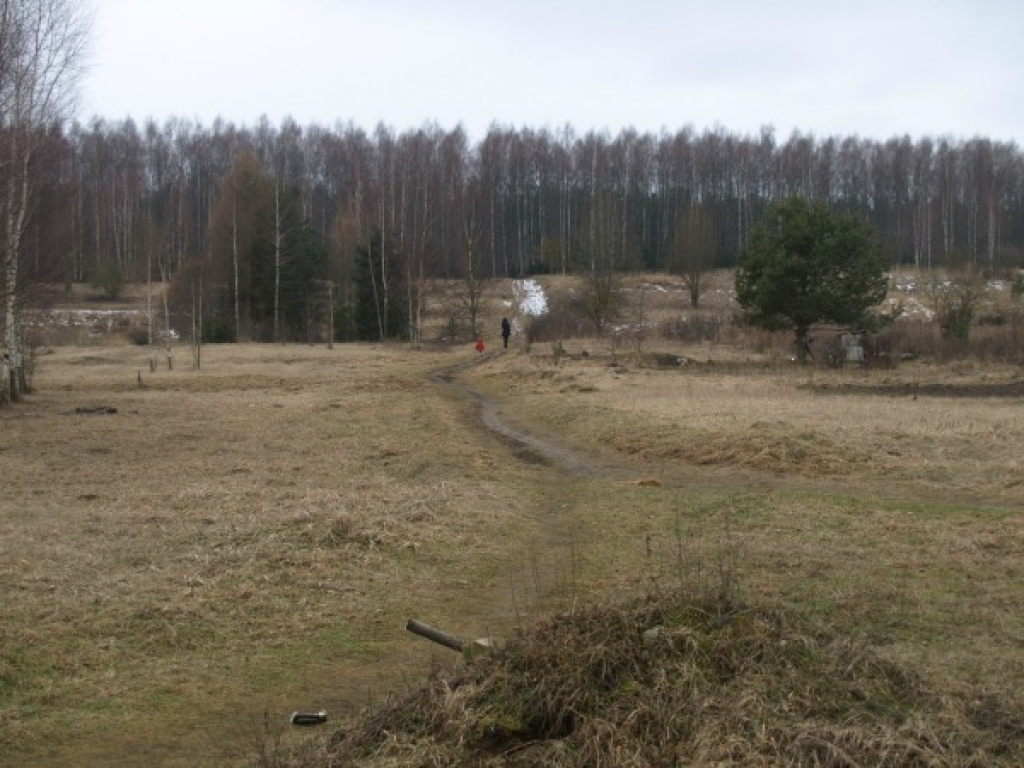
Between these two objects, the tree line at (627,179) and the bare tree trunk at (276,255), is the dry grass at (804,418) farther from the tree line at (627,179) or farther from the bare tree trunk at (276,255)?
the tree line at (627,179)

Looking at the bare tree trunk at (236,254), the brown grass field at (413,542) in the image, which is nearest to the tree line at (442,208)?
the bare tree trunk at (236,254)

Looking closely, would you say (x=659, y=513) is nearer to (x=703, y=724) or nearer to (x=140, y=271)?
(x=703, y=724)

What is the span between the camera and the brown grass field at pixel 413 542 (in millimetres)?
6273

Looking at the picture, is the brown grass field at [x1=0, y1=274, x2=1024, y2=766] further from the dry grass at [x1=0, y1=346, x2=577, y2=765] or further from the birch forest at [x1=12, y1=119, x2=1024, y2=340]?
the birch forest at [x1=12, y1=119, x2=1024, y2=340]

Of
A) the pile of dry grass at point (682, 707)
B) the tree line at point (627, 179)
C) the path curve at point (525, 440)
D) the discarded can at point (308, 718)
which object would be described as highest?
the tree line at point (627, 179)

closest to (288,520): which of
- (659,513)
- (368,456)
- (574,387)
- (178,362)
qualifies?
(659,513)

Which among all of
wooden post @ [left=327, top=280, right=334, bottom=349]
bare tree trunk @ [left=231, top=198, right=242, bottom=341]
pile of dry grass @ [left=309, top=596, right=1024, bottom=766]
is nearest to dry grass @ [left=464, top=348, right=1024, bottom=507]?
pile of dry grass @ [left=309, top=596, right=1024, bottom=766]

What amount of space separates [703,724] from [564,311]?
49.0 meters

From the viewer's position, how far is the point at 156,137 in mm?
93062

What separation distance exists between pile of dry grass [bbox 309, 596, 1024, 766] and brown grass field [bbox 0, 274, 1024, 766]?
362 mm

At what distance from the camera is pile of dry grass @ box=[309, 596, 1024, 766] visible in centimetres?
432

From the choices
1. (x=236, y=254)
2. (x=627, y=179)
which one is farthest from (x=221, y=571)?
(x=627, y=179)

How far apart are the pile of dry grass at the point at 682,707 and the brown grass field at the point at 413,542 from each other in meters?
0.36

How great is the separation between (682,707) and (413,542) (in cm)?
566
